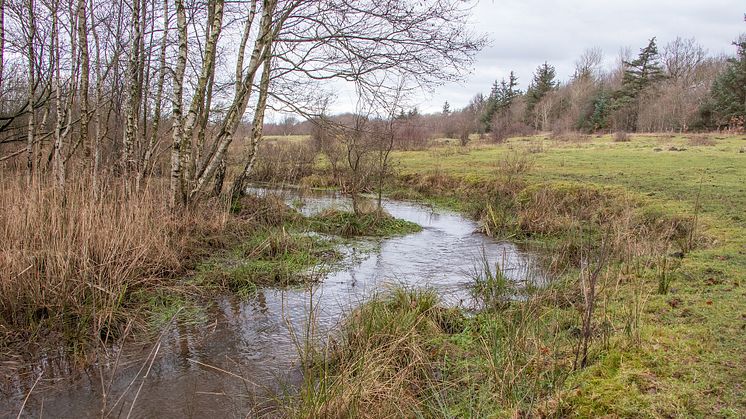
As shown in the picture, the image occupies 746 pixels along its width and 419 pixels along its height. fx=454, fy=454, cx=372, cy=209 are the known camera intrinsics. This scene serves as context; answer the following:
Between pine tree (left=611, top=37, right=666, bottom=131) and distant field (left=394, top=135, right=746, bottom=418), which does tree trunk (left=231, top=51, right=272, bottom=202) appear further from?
pine tree (left=611, top=37, right=666, bottom=131)

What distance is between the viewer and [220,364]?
4.10 meters

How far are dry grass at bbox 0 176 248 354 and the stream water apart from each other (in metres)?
0.47

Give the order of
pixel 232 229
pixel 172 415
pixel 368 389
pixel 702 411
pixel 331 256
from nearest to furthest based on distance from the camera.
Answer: pixel 702 411 < pixel 368 389 < pixel 172 415 < pixel 331 256 < pixel 232 229

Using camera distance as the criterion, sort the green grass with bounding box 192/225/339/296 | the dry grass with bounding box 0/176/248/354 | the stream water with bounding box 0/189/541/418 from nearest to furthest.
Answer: the stream water with bounding box 0/189/541/418 < the dry grass with bounding box 0/176/248/354 < the green grass with bounding box 192/225/339/296

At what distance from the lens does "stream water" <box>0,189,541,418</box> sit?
11.1 ft

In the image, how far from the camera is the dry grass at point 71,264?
14.1ft

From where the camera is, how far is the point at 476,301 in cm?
536

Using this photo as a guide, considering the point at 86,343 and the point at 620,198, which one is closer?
the point at 86,343

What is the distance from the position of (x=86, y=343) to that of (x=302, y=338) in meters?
1.96

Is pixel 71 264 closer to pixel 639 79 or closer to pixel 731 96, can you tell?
pixel 731 96

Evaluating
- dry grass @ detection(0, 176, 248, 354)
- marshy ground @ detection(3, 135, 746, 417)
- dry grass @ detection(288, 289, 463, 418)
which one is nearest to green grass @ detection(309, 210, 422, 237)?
marshy ground @ detection(3, 135, 746, 417)

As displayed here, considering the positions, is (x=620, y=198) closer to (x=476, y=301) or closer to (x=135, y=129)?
(x=476, y=301)

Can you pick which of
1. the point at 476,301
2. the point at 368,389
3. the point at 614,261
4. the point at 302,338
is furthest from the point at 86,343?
the point at 614,261

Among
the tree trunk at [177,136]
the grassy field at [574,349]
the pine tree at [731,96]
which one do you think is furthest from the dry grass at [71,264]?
the pine tree at [731,96]
